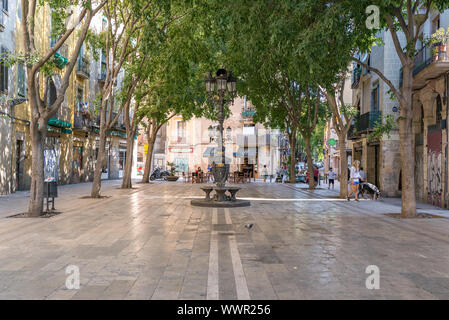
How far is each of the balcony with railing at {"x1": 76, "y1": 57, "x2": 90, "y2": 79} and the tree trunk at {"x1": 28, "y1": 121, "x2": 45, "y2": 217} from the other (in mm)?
20503

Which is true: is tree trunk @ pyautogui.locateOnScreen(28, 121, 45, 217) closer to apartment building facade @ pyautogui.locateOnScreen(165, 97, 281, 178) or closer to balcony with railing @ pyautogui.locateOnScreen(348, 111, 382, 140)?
balcony with railing @ pyautogui.locateOnScreen(348, 111, 382, 140)

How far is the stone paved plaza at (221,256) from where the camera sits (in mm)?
5293

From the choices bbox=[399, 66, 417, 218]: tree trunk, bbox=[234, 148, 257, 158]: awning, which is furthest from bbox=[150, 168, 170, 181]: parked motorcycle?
bbox=[399, 66, 417, 218]: tree trunk

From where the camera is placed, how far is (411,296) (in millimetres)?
5117

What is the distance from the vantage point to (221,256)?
7.31 meters

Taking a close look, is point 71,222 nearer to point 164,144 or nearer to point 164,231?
point 164,231

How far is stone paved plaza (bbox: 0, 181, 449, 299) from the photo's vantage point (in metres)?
5.29

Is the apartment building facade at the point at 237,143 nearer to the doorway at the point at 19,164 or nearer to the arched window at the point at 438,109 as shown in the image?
the doorway at the point at 19,164

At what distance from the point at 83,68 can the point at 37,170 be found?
21570mm

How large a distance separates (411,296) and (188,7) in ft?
48.2

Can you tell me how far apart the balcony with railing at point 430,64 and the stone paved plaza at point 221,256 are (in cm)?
679

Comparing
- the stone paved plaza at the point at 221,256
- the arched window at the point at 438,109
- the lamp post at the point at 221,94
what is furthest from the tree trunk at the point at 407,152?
the arched window at the point at 438,109
